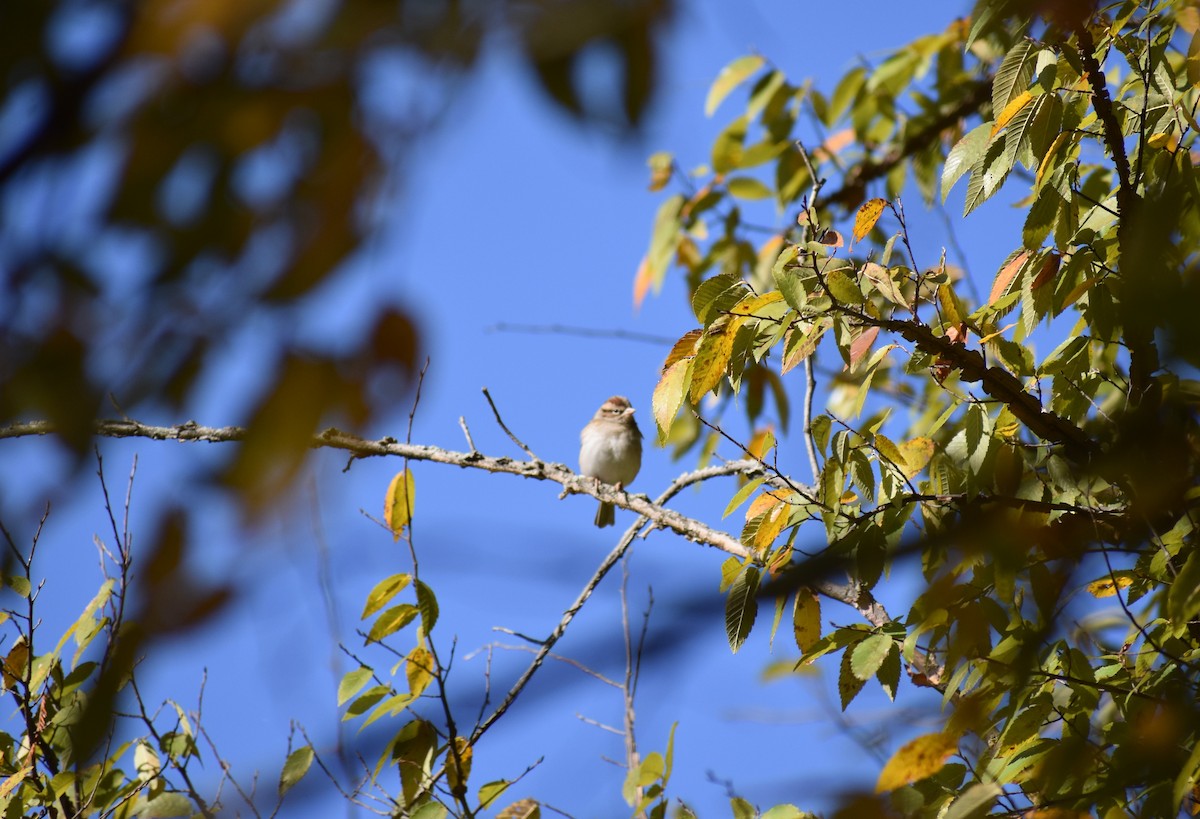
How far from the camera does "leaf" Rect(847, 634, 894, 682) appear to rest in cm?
223

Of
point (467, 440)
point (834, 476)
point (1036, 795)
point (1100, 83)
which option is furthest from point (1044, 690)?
point (467, 440)

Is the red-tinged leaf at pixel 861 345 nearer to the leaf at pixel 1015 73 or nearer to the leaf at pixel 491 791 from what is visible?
the leaf at pixel 1015 73

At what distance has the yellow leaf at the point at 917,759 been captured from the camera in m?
1.87

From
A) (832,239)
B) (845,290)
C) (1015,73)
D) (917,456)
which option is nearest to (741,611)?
(917,456)

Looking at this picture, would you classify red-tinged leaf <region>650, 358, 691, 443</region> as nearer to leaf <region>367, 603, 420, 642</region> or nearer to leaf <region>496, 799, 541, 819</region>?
leaf <region>367, 603, 420, 642</region>

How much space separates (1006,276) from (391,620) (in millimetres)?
1917

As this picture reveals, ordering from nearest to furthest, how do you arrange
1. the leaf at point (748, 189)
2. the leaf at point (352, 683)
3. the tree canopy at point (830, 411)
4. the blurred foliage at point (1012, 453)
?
the tree canopy at point (830, 411) → the blurred foliage at point (1012, 453) → the leaf at point (352, 683) → the leaf at point (748, 189)

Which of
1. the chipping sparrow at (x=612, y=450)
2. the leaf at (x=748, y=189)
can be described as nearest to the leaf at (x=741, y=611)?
the leaf at (x=748, y=189)

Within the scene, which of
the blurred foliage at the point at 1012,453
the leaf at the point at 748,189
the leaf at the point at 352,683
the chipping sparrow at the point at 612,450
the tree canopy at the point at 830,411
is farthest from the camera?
the chipping sparrow at the point at 612,450

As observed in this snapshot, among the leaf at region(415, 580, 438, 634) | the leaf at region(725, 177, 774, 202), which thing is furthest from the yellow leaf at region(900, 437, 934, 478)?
the leaf at region(725, 177, 774, 202)

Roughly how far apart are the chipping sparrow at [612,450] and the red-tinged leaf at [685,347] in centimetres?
578

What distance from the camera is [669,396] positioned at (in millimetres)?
2484

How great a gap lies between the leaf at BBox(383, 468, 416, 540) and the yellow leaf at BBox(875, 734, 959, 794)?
1572 millimetres

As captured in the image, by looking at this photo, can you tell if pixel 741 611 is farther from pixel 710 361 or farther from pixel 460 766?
pixel 460 766
